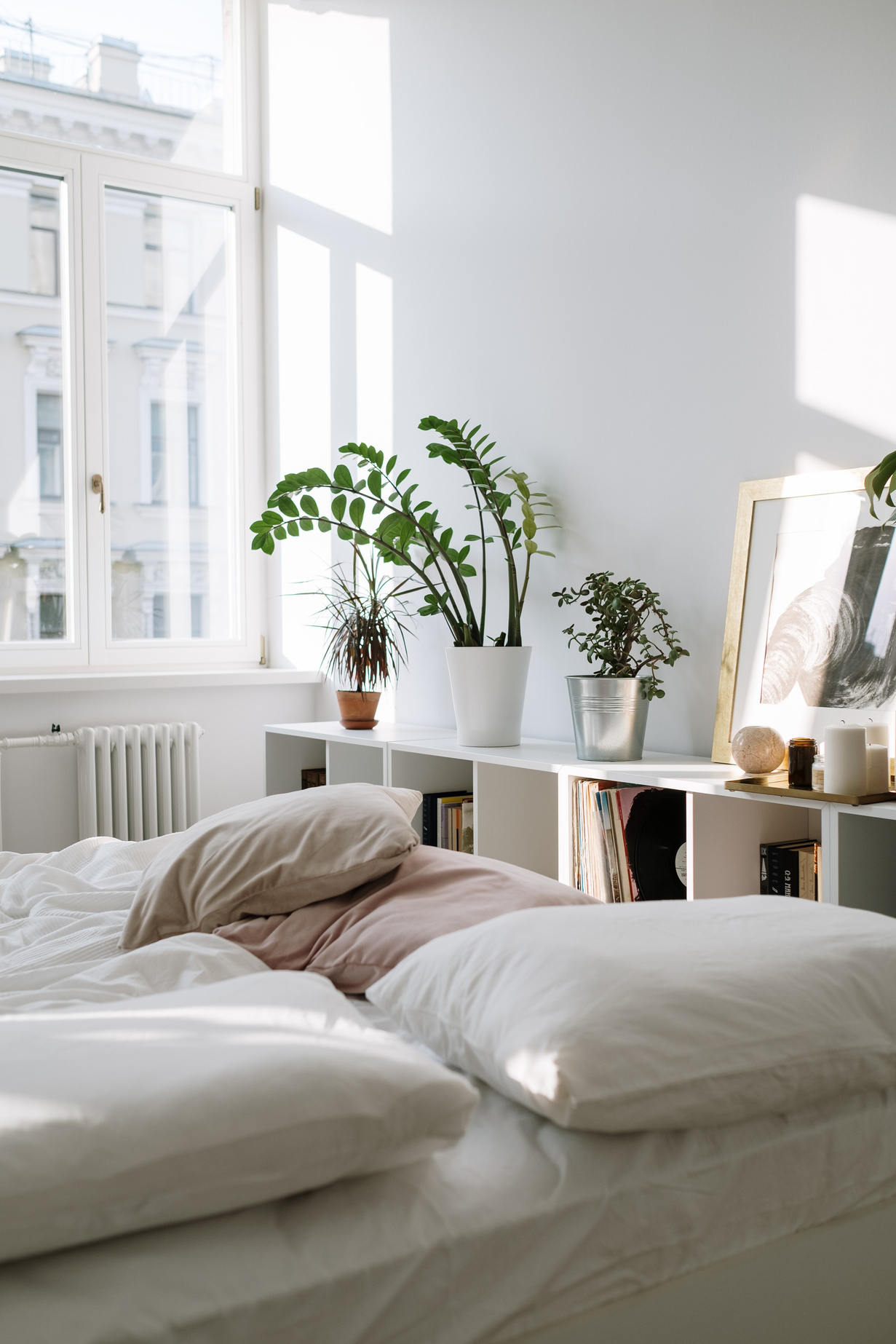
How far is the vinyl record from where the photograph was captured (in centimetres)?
218

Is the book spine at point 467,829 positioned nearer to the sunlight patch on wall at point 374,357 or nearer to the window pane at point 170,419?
the sunlight patch on wall at point 374,357

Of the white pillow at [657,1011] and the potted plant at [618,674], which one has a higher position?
the potted plant at [618,674]

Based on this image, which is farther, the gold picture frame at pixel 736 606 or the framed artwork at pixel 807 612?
the gold picture frame at pixel 736 606

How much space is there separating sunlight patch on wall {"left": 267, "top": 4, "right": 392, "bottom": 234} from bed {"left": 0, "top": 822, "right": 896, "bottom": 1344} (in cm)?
311

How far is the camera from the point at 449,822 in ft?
9.02

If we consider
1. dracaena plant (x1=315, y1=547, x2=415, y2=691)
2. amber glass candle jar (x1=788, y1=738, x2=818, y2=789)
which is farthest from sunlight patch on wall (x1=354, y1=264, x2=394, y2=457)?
amber glass candle jar (x1=788, y1=738, x2=818, y2=789)

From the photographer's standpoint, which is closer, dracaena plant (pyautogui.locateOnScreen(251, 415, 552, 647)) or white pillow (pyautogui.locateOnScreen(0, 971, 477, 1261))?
white pillow (pyautogui.locateOnScreen(0, 971, 477, 1261))

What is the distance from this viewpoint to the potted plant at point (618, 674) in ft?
7.50

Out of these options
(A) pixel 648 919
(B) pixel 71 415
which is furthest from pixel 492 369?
(A) pixel 648 919

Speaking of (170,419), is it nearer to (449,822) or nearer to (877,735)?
(449,822)

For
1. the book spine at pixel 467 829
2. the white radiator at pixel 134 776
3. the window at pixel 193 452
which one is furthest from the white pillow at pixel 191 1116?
the window at pixel 193 452

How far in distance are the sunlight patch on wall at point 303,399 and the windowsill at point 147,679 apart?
0.13m

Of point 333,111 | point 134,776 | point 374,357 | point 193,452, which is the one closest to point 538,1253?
point 134,776

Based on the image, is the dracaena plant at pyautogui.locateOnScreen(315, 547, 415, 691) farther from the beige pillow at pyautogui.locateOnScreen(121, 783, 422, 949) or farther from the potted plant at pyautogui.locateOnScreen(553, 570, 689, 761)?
the beige pillow at pyautogui.locateOnScreen(121, 783, 422, 949)
